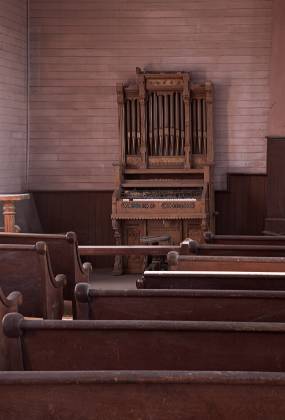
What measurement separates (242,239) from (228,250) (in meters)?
0.85

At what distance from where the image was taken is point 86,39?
383 inches

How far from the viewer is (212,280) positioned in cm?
349

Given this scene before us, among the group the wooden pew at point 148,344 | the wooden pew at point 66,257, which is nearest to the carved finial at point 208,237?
the wooden pew at point 66,257

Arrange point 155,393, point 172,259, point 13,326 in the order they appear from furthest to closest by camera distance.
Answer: point 172,259 → point 13,326 → point 155,393

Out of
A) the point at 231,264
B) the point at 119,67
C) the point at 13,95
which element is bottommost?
the point at 231,264

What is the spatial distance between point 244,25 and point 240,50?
318 mm

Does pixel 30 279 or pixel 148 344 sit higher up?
pixel 148 344

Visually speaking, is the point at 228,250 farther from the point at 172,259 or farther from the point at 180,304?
the point at 180,304

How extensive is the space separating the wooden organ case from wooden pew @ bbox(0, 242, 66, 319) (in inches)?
182

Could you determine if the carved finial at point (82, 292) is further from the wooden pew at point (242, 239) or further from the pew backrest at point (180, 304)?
the wooden pew at point (242, 239)

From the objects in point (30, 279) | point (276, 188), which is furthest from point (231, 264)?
point (276, 188)

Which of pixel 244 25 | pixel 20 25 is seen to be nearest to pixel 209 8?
pixel 244 25

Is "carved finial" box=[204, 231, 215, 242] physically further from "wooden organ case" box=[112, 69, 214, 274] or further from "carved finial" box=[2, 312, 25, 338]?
"wooden organ case" box=[112, 69, 214, 274]

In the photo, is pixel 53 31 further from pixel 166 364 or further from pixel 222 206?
pixel 166 364
